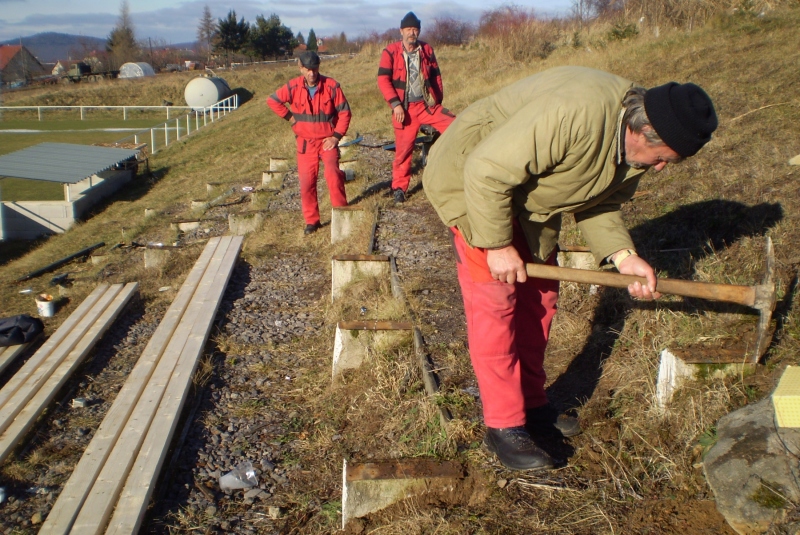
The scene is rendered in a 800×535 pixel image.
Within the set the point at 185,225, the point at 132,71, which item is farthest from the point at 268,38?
the point at 185,225

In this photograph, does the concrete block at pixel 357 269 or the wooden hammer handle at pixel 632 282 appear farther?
the concrete block at pixel 357 269

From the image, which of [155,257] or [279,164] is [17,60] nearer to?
[279,164]

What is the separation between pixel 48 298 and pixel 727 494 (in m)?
8.10

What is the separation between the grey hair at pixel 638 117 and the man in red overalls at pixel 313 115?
5615 millimetres

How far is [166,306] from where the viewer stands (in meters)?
7.26

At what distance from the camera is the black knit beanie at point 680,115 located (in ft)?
7.38

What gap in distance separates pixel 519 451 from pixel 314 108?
574 centimetres

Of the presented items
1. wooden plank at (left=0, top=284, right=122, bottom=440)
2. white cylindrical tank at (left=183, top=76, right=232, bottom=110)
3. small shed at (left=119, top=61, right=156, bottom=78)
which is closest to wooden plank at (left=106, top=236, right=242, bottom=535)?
wooden plank at (left=0, top=284, right=122, bottom=440)

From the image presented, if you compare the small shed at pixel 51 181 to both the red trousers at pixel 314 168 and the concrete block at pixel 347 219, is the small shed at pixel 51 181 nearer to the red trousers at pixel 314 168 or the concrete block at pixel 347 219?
the red trousers at pixel 314 168

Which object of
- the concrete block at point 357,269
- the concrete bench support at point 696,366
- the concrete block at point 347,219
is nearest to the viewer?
the concrete bench support at point 696,366

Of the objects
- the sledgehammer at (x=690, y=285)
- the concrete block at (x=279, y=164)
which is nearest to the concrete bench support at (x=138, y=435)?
the sledgehammer at (x=690, y=285)

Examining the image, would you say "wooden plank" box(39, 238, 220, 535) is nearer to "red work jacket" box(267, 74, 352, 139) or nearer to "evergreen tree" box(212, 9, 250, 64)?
"red work jacket" box(267, 74, 352, 139)

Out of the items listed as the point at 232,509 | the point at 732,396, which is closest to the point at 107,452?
the point at 232,509

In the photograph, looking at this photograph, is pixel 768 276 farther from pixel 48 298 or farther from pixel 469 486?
pixel 48 298
